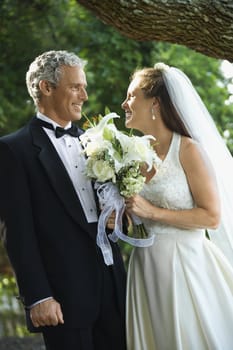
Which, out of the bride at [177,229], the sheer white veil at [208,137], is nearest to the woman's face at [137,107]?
the bride at [177,229]

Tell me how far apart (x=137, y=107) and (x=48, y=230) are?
916 mm

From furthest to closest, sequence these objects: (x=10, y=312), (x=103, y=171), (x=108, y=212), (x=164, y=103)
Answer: (x=10, y=312)
(x=164, y=103)
(x=108, y=212)
(x=103, y=171)

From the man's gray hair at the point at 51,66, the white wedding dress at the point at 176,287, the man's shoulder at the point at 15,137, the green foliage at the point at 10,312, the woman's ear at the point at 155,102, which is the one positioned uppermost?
the man's gray hair at the point at 51,66

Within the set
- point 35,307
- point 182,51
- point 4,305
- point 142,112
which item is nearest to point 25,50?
point 182,51

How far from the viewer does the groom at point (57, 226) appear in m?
4.13

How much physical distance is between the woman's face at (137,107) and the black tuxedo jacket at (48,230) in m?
0.54

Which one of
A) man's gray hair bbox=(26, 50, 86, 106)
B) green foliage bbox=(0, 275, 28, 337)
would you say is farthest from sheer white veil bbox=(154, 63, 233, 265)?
green foliage bbox=(0, 275, 28, 337)

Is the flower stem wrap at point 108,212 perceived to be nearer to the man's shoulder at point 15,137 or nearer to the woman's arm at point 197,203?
the woman's arm at point 197,203

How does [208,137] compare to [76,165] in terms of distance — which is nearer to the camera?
[76,165]

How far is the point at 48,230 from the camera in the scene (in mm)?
4215

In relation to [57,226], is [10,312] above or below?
below

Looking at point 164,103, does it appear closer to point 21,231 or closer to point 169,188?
point 169,188

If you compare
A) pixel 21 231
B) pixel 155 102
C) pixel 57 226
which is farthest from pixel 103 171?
pixel 155 102

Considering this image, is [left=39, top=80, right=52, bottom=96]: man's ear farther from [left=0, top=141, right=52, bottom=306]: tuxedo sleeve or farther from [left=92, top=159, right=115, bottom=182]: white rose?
[left=92, top=159, right=115, bottom=182]: white rose
